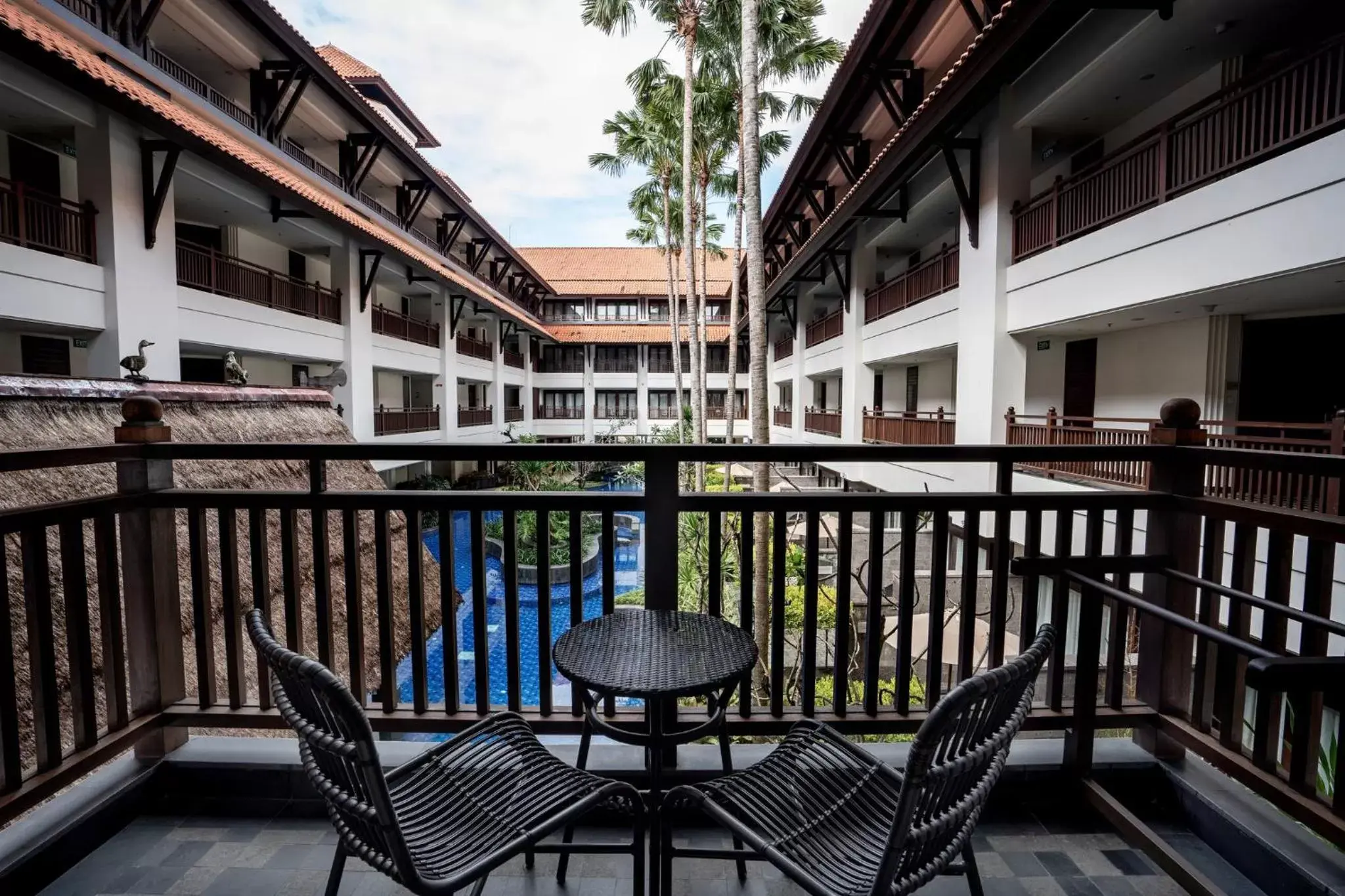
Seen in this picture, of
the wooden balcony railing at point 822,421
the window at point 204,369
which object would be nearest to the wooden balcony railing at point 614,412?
the wooden balcony railing at point 822,421

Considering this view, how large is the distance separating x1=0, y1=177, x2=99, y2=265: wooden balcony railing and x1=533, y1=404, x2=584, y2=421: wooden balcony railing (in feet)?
71.7

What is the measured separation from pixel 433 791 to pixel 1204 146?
26.0 feet

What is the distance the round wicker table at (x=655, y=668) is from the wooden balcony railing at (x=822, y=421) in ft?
49.0

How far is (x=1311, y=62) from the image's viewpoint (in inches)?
184

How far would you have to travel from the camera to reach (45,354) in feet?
28.0

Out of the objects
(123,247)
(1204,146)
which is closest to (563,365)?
(123,247)

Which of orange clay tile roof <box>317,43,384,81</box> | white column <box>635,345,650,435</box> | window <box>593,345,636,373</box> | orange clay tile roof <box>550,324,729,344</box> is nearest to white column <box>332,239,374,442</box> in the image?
orange clay tile roof <box>317,43,384,81</box>

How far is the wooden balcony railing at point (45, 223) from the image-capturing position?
257 inches

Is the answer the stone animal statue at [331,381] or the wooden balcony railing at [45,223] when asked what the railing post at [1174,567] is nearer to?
the wooden balcony railing at [45,223]

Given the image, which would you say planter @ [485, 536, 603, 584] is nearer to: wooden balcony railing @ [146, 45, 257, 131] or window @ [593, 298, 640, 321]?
wooden balcony railing @ [146, 45, 257, 131]

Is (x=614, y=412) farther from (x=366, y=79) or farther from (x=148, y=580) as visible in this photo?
(x=148, y=580)

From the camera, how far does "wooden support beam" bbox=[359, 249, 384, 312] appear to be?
1357 centimetres

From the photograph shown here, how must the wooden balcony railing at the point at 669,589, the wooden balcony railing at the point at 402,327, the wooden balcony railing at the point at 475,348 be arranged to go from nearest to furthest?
1. the wooden balcony railing at the point at 669,589
2. the wooden balcony railing at the point at 402,327
3. the wooden balcony railing at the point at 475,348

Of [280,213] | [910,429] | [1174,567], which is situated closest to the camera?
[1174,567]
